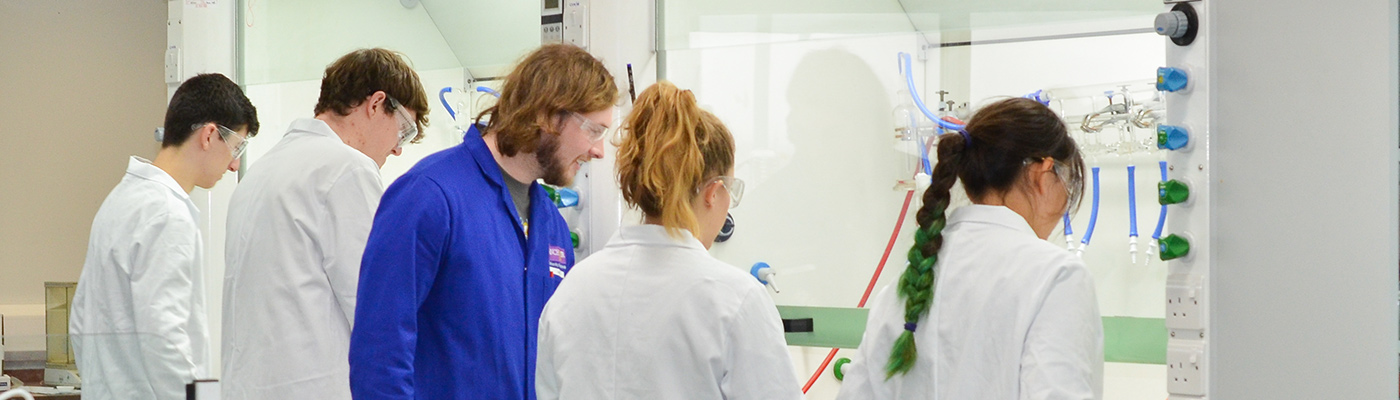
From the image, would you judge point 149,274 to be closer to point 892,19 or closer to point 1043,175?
point 892,19

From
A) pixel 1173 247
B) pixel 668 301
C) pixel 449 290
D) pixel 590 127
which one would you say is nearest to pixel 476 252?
pixel 449 290

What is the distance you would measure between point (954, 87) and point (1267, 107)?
72 cm

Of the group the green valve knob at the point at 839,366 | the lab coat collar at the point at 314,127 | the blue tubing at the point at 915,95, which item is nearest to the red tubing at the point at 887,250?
the green valve knob at the point at 839,366

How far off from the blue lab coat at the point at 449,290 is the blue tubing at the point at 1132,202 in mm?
1411

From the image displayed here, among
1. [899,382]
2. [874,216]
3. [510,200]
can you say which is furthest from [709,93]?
[899,382]

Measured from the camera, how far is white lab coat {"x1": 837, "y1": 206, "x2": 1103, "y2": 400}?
158cm

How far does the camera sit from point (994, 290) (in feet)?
5.45

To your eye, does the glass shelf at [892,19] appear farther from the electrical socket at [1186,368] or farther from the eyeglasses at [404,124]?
the eyeglasses at [404,124]

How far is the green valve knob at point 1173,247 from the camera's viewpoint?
92.8 inches

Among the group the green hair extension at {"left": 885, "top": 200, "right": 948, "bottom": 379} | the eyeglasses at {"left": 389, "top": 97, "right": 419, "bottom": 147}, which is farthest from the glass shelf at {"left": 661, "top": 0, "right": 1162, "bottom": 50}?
the green hair extension at {"left": 885, "top": 200, "right": 948, "bottom": 379}

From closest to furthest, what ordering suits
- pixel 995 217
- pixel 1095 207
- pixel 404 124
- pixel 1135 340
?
pixel 995 217, pixel 404 124, pixel 1135 340, pixel 1095 207

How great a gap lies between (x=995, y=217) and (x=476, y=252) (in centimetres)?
78

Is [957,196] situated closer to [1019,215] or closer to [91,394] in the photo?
[1019,215]

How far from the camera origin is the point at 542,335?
171 centimetres
